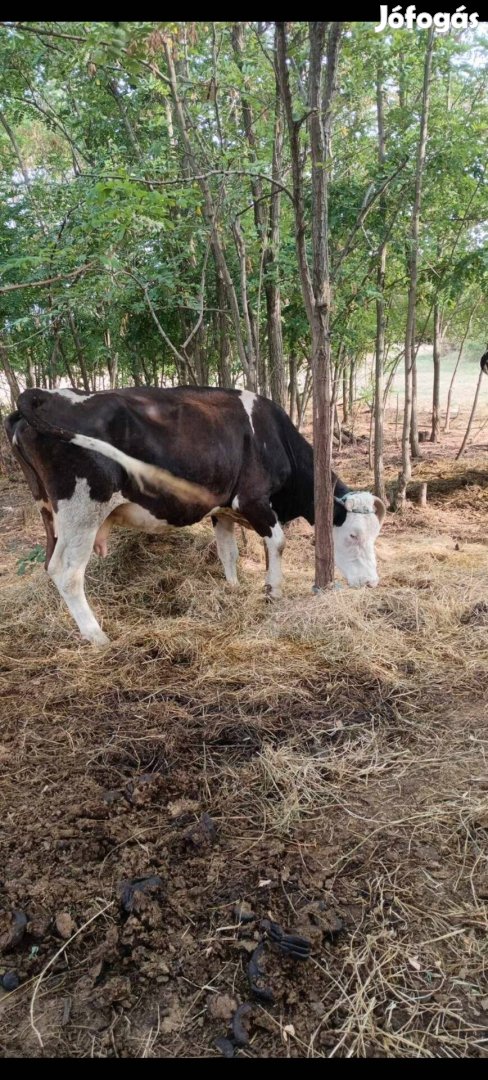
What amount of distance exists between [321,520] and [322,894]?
2.86 m

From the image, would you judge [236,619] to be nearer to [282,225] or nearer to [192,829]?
[192,829]

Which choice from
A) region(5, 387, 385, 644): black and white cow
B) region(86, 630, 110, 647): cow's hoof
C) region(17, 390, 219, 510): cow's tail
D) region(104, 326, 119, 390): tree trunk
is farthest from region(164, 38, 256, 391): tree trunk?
region(104, 326, 119, 390): tree trunk

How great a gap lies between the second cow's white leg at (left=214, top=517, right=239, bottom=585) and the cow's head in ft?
2.91

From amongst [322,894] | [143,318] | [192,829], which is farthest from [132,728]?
[143,318]

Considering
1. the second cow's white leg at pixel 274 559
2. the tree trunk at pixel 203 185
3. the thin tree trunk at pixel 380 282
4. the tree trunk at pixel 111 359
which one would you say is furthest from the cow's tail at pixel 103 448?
the tree trunk at pixel 111 359

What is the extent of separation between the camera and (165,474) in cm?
461

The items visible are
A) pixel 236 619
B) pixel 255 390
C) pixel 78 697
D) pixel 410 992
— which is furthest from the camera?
pixel 255 390

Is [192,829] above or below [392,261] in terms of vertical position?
below

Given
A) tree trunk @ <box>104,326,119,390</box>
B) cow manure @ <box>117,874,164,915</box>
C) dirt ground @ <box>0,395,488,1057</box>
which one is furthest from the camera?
tree trunk @ <box>104,326,119,390</box>

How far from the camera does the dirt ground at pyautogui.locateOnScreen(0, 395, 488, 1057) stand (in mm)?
1684

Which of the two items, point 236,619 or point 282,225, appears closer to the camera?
point 236,619

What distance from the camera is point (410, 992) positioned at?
→ 67.6 inches

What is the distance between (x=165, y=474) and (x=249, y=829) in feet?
9.16

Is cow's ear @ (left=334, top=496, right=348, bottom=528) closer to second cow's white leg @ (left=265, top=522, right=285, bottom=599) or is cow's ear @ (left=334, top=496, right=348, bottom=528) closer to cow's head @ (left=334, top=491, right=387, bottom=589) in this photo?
cow's head @ (left=334, top=491, right=387, bottom=589)
